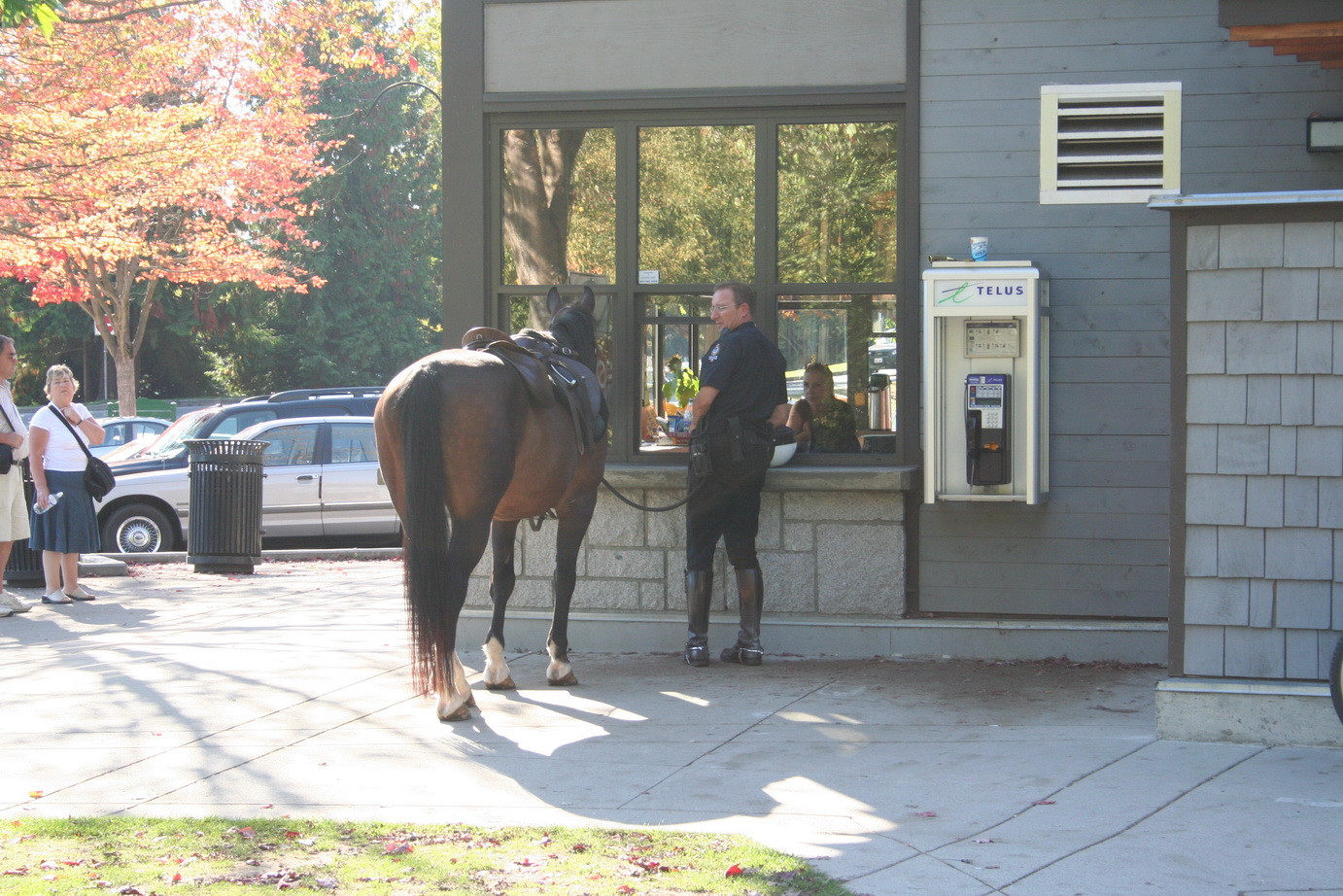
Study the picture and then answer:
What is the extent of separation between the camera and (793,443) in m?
8.21

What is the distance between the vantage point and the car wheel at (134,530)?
1493 cm

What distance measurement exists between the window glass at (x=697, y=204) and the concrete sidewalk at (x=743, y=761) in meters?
2.43

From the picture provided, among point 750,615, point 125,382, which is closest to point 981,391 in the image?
point 750,615

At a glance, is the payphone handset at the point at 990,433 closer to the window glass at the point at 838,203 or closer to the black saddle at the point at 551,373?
the window glass at the point at 838,203

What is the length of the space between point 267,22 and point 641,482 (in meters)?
14.9

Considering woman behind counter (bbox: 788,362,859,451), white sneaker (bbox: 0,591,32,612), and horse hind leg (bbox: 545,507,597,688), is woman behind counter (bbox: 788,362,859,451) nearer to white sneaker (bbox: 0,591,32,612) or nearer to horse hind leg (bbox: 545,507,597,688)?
horse hind leg (bbox: 545,507,597,688)

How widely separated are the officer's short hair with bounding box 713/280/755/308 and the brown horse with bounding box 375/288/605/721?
121 cm

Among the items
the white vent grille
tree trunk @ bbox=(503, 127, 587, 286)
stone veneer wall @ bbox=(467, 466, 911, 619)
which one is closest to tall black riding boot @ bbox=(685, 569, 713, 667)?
stone veneer wall @ bbox=(467, 466, 911, 619)

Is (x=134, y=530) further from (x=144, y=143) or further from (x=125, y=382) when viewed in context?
(x=125, y=382)

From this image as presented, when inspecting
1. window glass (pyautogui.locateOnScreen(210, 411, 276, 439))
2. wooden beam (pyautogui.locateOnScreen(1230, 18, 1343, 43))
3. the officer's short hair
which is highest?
wooden beam (pyautogui.locateOnScreen(1230, 18, 1343, 43))

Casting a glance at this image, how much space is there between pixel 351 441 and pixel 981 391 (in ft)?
30.8

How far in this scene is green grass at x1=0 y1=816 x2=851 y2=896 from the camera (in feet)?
13.7

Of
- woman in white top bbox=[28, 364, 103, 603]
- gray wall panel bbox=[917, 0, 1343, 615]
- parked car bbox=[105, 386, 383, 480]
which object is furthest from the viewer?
parked car bbox=[105, 386, 383, 480]

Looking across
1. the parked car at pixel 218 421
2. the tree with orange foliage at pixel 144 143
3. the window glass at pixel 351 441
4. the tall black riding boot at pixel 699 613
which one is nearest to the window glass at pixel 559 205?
the tall black riding boot at pixel 699 613
